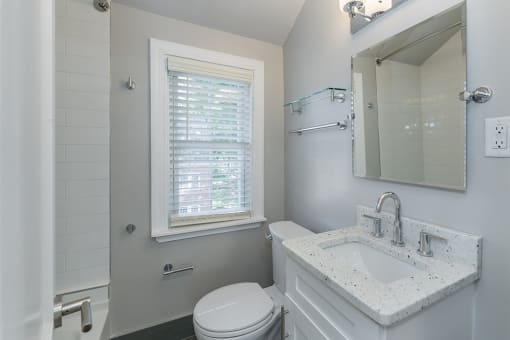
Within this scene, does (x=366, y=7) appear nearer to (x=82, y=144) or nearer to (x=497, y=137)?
(x=497, y=137)

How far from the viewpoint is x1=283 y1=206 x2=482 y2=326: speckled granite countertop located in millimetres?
637

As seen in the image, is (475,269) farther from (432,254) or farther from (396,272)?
(396,272)

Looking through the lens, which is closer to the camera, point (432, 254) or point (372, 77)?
point (432, 254)

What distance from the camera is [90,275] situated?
137 centimetres

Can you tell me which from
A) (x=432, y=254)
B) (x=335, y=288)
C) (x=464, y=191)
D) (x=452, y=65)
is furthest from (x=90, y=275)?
Result: (x=452, y=65)

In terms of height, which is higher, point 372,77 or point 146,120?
point 372,77

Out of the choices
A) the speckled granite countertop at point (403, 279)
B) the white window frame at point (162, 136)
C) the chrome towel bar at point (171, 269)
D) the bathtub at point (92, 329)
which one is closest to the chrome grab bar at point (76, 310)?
the speckled granite countertop at point (403, 279)

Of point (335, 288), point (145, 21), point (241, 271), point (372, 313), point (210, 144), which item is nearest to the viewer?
point (372, 313)

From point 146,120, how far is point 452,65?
5.29 feet

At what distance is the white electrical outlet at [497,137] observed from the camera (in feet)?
2.46

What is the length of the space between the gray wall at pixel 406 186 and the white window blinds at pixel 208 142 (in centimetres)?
41

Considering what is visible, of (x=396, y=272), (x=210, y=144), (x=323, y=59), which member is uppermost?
(x=323, y=59)

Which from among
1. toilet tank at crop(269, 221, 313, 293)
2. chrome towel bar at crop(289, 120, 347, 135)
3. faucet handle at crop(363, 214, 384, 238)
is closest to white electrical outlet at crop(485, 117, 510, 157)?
faucet handle at crop(363, 214, 384, 238)

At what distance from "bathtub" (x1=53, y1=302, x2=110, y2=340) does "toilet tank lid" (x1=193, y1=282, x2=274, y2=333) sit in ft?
1.70
